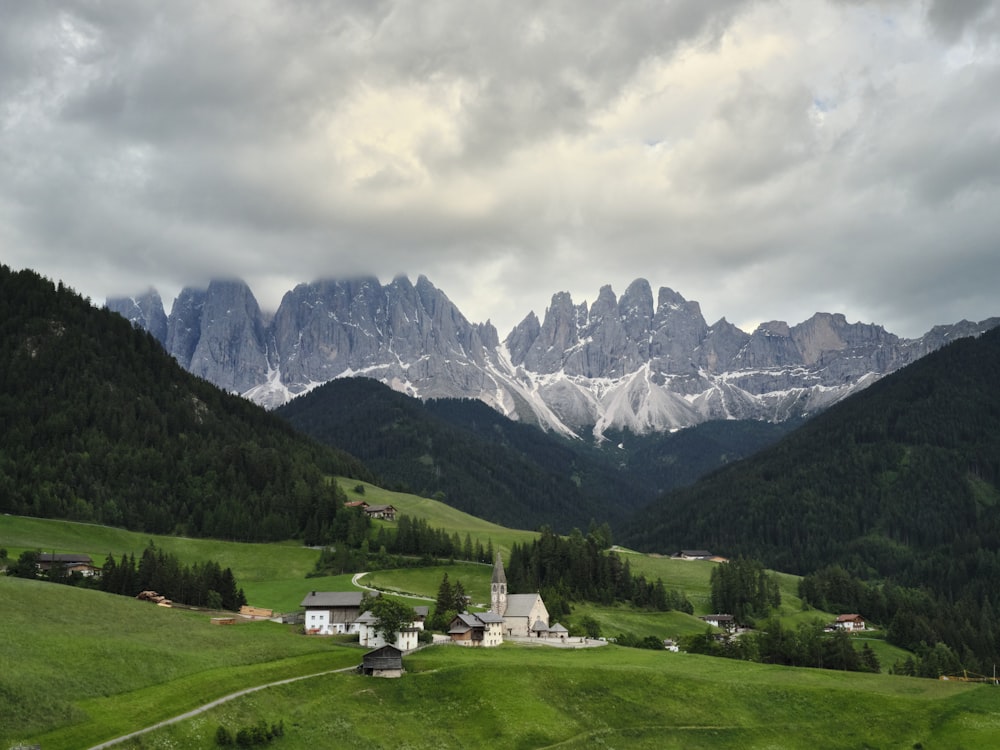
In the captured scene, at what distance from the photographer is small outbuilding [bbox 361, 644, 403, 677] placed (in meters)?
92.6

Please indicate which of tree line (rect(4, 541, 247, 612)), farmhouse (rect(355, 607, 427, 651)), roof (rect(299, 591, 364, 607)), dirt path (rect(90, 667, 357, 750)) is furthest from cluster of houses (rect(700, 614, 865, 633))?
dirt path (rect(90, 667, 357, 750))

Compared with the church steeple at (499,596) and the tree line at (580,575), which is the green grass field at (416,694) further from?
the tree line at (580,575)

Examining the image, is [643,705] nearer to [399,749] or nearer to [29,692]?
[399,749]

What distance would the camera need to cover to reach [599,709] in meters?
88.4

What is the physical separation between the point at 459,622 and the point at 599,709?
127 feet

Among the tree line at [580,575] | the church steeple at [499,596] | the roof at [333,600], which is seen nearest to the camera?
the roof at [333,600]

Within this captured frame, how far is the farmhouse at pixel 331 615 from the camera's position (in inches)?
4796

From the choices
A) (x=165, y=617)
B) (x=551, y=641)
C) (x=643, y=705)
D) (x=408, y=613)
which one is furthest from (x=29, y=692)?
(x=551, y=641)

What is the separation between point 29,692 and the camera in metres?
69.7

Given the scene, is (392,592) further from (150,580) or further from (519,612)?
(150,580)

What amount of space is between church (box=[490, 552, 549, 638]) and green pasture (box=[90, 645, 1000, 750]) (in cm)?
3201

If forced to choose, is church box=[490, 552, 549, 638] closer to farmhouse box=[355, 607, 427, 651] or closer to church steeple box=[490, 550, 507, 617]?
church steeple box=[490, 550, 507, 617]

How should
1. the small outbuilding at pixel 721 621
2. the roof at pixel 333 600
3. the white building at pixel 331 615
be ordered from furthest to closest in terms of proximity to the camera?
1. the small outbuilding at pixel 721 621
2. the roof at pixel 333 600
3. the white building at pixel 331 615

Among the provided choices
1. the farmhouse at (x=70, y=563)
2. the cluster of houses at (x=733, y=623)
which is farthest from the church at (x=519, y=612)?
the farmhouse at (x=70, y=563)
